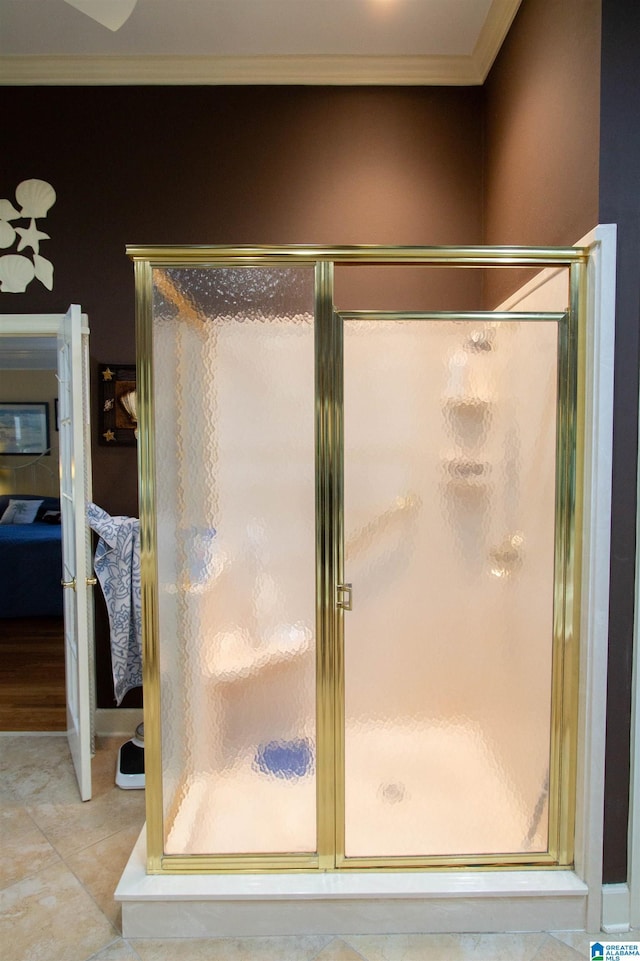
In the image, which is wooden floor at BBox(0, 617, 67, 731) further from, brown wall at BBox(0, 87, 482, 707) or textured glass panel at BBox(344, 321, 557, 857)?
brown wall at BBox(0, 87, 482, 707)

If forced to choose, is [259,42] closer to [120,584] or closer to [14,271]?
[14,271]

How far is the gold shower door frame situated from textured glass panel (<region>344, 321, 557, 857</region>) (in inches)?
1.3

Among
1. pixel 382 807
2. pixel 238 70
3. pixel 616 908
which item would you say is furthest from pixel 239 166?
pixel 616 908

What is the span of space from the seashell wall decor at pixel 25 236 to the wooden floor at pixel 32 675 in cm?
223

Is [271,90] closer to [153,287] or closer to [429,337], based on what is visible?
[153,287]

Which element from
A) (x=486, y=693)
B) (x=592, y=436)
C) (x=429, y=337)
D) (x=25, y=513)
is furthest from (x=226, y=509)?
(x=25, y=513)

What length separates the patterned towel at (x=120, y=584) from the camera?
2342mm

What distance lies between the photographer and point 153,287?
1.49m

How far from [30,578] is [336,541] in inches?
153

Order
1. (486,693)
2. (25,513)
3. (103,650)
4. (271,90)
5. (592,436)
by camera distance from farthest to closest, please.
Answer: (25,513) → (103,650) → (271,90) → (486,693) → (592,436)

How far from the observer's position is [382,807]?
1562mm

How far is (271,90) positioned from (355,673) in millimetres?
2574

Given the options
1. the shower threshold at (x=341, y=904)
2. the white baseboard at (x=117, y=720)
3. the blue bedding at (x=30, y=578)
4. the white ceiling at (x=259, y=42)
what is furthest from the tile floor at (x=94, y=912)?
the white ceiling at (x=259, y=42)

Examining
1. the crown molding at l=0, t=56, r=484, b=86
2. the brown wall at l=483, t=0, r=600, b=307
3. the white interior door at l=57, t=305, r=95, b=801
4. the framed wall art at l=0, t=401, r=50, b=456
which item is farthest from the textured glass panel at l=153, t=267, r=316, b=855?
the framed wall art at l=0, t=401, r=50, b=456
